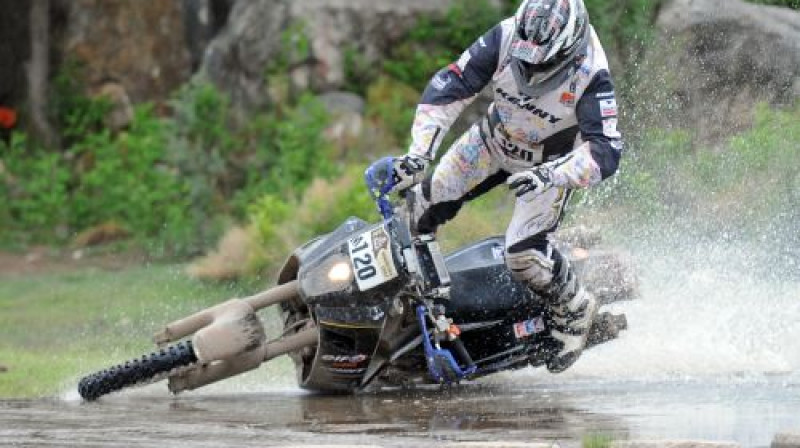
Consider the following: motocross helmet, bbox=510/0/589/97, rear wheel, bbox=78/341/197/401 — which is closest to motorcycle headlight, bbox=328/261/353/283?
rear wheel, bbox=78/341/197/401

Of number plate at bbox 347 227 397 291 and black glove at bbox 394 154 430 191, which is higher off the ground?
black glove at bbox 394 154 430 191

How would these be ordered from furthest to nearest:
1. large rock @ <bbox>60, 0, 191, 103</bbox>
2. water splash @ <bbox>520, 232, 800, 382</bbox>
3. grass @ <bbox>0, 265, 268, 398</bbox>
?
large rock @ <bbox>60, 0, 191, 103</bbox> → grass @ <bbox>0, 265, 268, 398</bbox> → water splash @ <bbox>520, 232, 800, 382</bbox>

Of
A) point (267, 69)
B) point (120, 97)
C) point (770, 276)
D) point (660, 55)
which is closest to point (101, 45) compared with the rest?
point (120, 97)

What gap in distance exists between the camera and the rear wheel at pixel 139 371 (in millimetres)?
8555

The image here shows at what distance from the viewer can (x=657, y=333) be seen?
984 cm

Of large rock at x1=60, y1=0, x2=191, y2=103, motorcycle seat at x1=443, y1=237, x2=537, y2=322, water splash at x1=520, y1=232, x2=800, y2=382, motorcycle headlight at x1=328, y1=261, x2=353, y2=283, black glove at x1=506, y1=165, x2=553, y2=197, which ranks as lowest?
large rock at x1=60, y1=0, x2=191, y2=103

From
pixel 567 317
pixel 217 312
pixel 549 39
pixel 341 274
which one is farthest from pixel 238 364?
pixel 549 39

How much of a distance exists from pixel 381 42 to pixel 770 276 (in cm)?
963

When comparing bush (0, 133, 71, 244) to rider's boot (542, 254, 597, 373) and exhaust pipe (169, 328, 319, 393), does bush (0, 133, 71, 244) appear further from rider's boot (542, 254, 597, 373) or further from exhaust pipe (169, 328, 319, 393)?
rider's boot (542, 254, 597, 373)

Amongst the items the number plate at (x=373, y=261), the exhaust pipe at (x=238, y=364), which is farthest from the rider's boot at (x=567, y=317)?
the exhaust pipe at (x=238, y=364)

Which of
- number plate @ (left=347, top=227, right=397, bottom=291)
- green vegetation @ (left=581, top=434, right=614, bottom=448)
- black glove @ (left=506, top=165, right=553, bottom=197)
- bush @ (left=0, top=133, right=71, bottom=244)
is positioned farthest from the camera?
bush @ (left=0, top=133, right=71, bottom=244)

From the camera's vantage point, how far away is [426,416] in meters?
7.85

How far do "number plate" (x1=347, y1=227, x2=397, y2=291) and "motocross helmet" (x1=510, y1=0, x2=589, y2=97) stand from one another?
109cm

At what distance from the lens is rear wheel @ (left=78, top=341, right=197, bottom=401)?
8.55 m
